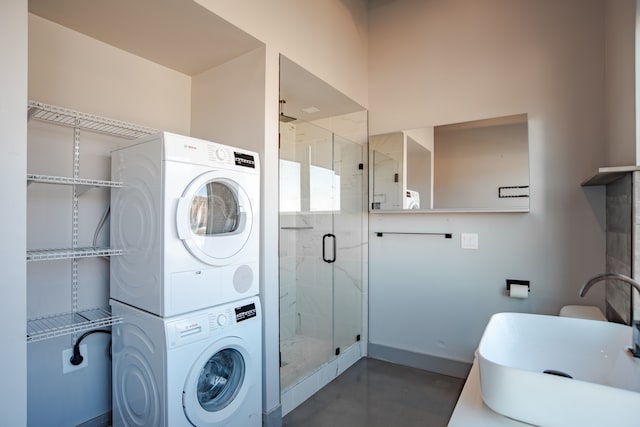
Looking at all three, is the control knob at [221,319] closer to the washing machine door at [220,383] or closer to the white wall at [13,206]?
the washing machine door at [220,383]

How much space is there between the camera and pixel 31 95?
1.87m

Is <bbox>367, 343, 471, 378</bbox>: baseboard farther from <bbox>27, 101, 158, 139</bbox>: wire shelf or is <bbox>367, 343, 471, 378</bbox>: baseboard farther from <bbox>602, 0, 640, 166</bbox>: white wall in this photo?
<bbox>27, 101, 158, 139</bbox>: wire shelf

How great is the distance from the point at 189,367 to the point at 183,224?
2.24 ft

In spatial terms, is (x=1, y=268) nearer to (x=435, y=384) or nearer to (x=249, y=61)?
(x=249, y=61)

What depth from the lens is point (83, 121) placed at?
198 centimetres

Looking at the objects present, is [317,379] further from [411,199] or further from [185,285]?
[411,199]

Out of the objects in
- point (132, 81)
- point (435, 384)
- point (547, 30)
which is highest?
point (547, 30)

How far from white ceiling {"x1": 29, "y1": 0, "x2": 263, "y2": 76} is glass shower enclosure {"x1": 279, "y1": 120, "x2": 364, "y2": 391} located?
77 cm

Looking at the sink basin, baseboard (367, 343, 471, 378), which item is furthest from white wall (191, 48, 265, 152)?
baseboard (367, 343, 471, 378)

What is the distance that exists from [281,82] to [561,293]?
8.26 feet

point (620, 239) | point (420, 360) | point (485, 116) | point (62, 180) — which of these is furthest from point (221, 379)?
point (485, 116)

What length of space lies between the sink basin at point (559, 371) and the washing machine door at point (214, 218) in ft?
4.20

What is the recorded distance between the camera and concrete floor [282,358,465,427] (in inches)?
89.3

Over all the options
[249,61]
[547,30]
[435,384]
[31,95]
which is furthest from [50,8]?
[435,384]
